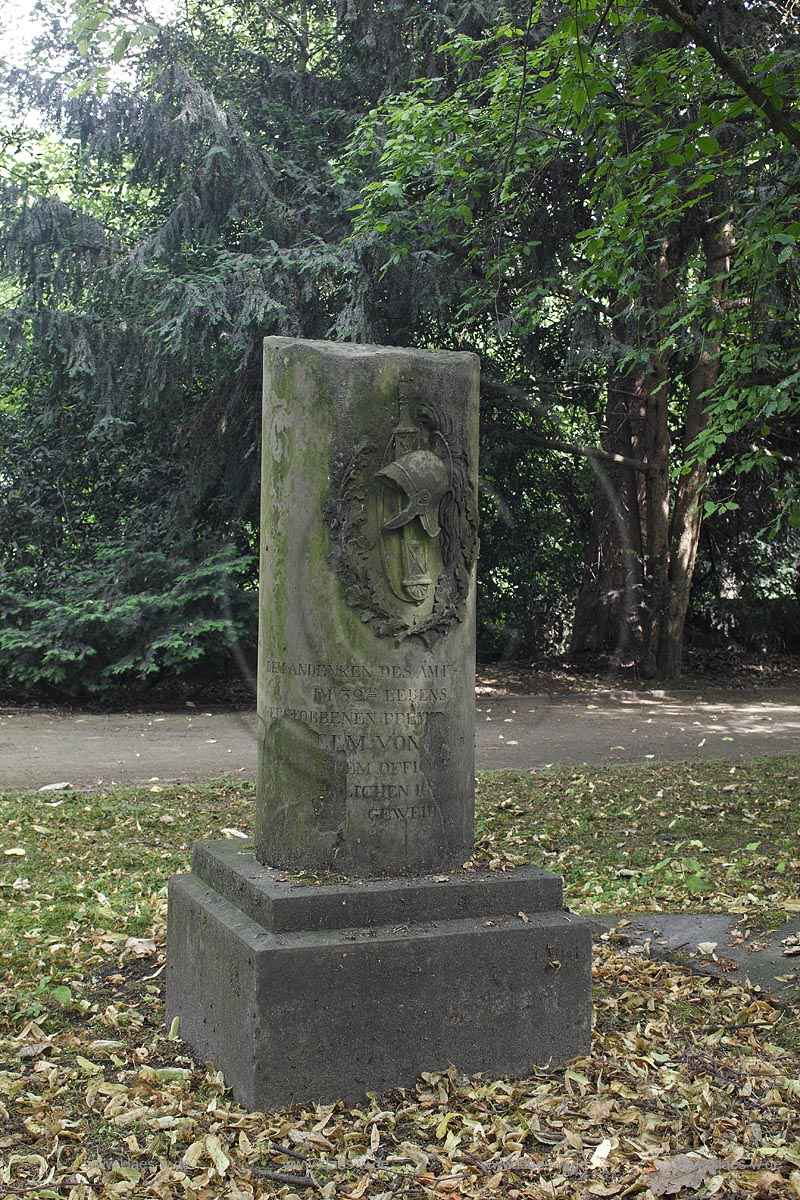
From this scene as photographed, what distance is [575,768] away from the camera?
9.71m

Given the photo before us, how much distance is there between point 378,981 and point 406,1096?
0.37 m

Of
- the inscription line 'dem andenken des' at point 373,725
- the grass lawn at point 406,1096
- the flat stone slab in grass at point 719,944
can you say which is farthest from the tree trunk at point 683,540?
the inscription line 'dem andenken des' at point 373,725

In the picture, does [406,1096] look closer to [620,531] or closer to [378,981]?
[378,981]

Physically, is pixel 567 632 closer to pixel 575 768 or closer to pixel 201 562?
pixel 201 562

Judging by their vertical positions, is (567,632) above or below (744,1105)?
above

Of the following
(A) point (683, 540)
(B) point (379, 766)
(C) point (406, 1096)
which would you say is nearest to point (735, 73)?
(B) point (379, 766)

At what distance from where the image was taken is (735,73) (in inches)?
229

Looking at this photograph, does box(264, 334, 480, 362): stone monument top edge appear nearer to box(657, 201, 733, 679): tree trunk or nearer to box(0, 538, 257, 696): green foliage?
box(0, 538, 257, 696): green foliage

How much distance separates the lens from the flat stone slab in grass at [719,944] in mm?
4734

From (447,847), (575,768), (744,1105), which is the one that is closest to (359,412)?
(447,847)

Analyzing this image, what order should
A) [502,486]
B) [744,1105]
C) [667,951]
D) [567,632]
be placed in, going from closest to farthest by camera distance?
[744,1105] < [667,951] < [502,486] < [567,632]

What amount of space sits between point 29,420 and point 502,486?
6370 millimetres

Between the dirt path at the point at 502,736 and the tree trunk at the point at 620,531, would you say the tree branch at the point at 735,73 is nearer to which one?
the dirt path at the point at 502,736

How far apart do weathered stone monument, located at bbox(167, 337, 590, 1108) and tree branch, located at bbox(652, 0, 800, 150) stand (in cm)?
251
